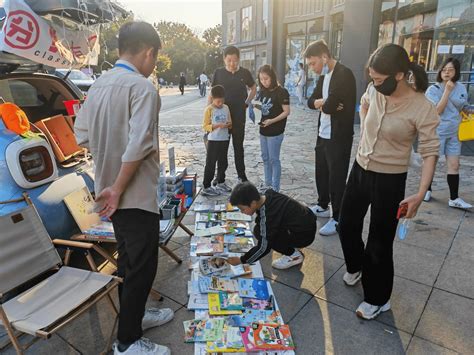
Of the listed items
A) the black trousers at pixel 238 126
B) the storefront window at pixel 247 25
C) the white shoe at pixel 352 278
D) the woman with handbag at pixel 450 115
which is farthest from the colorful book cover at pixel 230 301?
the storefront window at pixel 247 25

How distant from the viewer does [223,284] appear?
265 cm

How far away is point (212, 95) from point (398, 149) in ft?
9.20

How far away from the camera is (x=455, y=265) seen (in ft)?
9.86

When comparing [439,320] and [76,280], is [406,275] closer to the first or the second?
[439,320]

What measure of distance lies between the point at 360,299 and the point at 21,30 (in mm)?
3015

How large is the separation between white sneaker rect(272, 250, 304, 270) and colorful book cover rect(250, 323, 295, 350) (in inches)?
29.0

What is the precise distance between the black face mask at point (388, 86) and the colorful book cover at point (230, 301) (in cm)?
162

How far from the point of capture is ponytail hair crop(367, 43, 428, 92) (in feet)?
6.36

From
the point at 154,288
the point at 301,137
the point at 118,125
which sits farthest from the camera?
the point at 301,137

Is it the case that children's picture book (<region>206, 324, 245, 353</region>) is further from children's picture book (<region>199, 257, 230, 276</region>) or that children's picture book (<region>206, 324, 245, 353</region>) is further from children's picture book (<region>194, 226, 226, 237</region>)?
children's picture book (<region>194, 226, 226, 237</region>)

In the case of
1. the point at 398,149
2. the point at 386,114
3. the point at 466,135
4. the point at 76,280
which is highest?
the point at 386,114

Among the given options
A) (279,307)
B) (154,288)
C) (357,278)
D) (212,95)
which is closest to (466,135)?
(357,278)

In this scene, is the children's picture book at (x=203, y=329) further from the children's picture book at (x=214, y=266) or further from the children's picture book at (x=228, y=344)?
the children's picture book at (x=214, y=266)

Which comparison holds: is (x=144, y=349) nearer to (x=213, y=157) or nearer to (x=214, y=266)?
(x=214, y=266)
